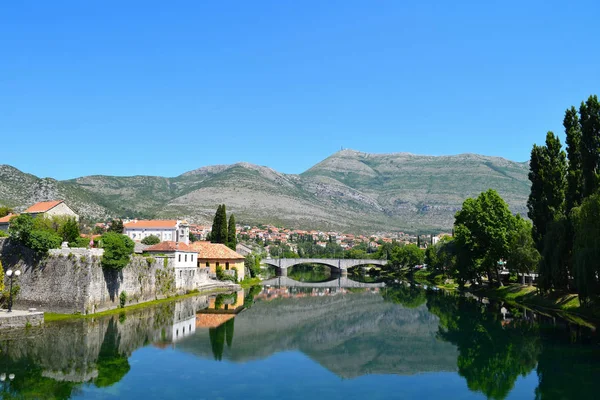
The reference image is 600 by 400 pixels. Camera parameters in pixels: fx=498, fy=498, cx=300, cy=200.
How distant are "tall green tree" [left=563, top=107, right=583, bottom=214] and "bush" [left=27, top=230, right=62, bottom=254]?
37.8 m

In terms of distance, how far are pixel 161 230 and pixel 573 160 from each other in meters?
75.7

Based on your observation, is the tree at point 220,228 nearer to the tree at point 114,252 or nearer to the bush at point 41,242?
the tree at point 114,252

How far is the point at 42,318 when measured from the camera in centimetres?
2897

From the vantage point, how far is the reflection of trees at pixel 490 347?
2189cm

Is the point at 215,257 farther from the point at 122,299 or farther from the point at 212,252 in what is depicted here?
the point at 122,299

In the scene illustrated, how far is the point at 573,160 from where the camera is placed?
41.0m

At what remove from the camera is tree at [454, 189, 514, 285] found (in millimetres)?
56344

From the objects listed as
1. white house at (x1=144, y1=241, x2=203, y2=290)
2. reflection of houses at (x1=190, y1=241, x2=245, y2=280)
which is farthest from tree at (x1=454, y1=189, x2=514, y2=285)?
white house at (x1=144, y1=241, x2=203, y2=290)

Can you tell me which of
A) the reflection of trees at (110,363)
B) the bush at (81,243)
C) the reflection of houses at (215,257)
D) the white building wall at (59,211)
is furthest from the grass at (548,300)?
the white building wall at (59,211)

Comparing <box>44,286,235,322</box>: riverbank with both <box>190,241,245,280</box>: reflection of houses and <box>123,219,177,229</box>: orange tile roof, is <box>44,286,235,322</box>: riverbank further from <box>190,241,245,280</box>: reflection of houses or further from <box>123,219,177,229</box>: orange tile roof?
<box>123,219,177,229</box>: orange tile roof

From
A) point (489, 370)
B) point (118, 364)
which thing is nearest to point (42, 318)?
point (118, 364)

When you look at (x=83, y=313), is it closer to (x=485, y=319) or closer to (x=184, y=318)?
(x=184, y=318)

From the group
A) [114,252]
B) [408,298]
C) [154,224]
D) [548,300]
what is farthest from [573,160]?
[154,224]

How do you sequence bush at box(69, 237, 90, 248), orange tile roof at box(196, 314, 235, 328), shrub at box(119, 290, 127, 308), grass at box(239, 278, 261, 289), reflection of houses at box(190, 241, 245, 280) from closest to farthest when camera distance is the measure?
orange tile roof at box(196, 314, 235, 328) → shrub at box(119, 290, 127, 308) → bush at box(69, 237, 90, 248) → reflection of houses at box(190, 241, 245, 280) → grass at box(239, 278, 261, 289)
